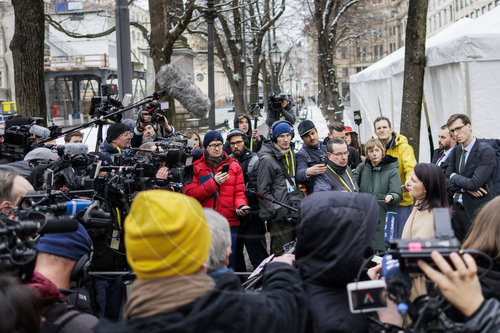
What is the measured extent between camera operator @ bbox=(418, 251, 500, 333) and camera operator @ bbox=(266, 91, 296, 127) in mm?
6426

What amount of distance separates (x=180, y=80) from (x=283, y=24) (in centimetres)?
3097

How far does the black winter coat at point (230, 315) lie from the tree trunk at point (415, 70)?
7.30 metres

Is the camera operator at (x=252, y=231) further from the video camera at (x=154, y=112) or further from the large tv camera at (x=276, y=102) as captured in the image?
the large tv camera at (x=276, y=102)

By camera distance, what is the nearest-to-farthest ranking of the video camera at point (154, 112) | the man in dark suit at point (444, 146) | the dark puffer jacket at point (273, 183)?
1. the dark puffer jacket at point (273, 183)
2. the man in dark suit at point (444, 146)
3. the video camera at point (154, 112)

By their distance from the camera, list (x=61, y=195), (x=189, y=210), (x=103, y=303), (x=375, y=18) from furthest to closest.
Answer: (x=375, y=18) < (x=103, y=303) < (x=61, y=195) < (x=189, y=210)

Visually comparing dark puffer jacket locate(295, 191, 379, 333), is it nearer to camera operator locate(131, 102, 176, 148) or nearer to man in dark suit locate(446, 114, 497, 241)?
man in dark suit locate(446, 114, 497, 241)

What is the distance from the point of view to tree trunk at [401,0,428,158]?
8.92 meters

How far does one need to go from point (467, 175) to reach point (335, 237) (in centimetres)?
415

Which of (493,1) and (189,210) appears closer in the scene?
(189,210)

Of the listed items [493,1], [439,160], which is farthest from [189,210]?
[493,1]

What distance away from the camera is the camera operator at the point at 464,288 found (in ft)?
6.52

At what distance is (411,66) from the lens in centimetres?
902

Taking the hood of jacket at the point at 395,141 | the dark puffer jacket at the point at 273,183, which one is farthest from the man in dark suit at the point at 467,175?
the dark puffer jacket at the point at 273,183

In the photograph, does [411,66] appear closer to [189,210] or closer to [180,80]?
[180,80]
